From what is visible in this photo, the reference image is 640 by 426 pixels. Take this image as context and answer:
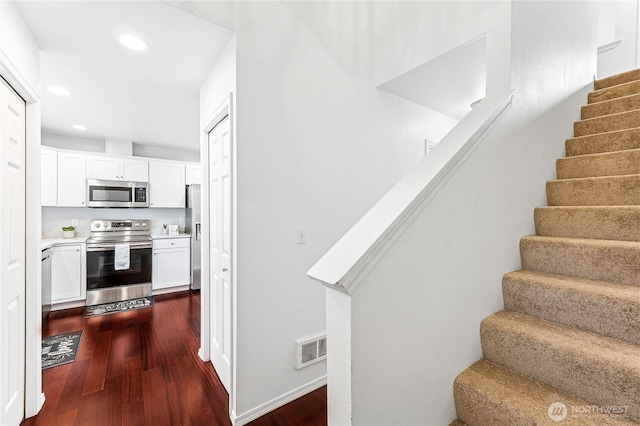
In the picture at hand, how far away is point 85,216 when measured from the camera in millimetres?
4367

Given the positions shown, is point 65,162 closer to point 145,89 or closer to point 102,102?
point 102,102

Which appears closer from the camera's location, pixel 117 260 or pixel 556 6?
pixel 556 6

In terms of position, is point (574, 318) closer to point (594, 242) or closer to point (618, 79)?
point (594, 242)

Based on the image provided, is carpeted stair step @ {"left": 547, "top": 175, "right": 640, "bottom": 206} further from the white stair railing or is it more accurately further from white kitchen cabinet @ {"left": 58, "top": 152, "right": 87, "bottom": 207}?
white kitchen cabinet @ {"left": 58, "top": 152, "right": 87, "bottom": 207}

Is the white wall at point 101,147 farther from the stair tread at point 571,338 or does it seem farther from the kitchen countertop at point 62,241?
the stair tread at point 571,338

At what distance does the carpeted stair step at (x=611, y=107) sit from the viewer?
1901 millimetres

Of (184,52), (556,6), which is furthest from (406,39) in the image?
(184,52)

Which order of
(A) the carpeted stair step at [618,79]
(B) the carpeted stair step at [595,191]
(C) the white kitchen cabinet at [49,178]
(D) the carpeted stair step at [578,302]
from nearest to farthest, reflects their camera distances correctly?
(D) the carpeted stair step at [578,302] → (B) the carpeted stair step at [595,191] → (A) the carpeted stair step at [618,79] → (C) the white kitchen cabinet at [49,178]

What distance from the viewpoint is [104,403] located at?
1.92m

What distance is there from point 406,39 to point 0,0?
241cm

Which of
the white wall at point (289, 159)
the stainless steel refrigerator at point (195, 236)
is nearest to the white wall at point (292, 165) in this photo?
the white wall at point (289, 159)

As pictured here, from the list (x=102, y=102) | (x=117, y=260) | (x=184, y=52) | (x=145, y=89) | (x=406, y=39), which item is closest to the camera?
(x=184, y=52)

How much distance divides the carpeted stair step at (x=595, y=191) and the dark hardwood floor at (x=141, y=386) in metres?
2.03

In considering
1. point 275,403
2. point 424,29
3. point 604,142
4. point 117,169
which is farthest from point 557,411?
point 117,169
